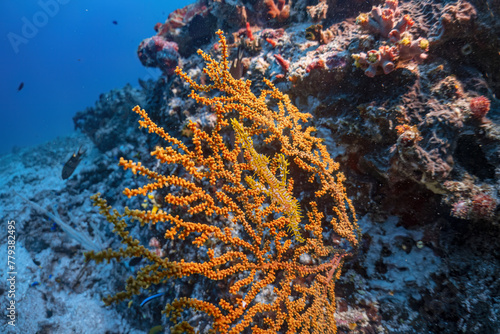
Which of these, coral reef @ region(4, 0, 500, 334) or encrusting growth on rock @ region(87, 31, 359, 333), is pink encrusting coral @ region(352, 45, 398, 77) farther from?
encrusting growth on rock @ region(87, 31, 359, 333)

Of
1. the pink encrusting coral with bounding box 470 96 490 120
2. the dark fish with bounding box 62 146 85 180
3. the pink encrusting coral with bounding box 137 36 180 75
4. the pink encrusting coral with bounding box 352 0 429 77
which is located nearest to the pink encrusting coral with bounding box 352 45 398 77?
the pink encrusting coral with bounding box 352 0 429 77

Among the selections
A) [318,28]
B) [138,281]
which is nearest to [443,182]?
[138,281]

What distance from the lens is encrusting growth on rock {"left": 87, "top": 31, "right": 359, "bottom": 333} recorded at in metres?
1.90

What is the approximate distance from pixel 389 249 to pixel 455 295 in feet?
2.46

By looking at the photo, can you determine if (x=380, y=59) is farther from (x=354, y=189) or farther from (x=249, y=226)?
(x=249, y=226)

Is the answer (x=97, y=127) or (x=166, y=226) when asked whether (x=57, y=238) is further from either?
(x=97, y=127)

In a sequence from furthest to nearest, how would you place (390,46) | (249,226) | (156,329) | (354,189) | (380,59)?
(156,329), (354,189), (390,46), (380,59), (249,226)

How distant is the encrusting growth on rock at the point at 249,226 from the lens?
190 cm

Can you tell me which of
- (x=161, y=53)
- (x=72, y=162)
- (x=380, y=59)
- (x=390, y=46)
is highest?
(x=161, y=53)

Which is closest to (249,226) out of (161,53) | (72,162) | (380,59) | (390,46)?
(380,59)

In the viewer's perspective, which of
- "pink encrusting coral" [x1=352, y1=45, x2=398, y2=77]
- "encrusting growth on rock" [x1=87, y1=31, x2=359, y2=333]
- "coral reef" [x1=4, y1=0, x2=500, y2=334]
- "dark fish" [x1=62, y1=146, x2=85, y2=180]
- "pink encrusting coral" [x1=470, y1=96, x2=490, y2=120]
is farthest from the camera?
"dark fish" [x1=62, y1=146, x2=85, y2=180]

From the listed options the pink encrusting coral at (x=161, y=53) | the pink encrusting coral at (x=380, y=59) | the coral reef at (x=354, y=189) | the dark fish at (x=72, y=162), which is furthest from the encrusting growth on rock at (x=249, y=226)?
the dark fish at (x=72, y=162)

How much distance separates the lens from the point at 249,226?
250 centimetres

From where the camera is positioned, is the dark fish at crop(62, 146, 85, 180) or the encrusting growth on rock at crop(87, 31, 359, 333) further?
the dark fish at crop(62, 146, 85, 180)
